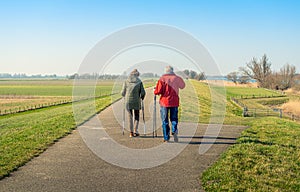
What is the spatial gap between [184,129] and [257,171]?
5.40 meters

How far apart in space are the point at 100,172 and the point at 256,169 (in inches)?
125

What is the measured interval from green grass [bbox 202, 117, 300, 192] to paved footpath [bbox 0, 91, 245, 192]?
305 mm

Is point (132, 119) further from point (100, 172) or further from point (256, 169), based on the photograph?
point (256, 169)

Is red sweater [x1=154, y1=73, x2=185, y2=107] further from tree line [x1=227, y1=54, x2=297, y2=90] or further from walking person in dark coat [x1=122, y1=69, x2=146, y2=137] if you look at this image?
tree line [x1=227, y1=54, x2=297, y2=90]

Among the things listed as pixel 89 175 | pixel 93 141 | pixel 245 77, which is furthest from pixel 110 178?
pixel 245 77

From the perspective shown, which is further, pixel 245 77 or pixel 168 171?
pixel 245 77

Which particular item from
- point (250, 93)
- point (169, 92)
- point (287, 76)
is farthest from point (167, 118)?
point (287, 76)

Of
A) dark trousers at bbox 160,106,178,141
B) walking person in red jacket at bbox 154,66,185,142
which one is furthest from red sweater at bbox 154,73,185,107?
dark trousers at bbox 160,106,178,141

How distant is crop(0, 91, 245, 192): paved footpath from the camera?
527 cm

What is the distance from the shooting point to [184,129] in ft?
38.0

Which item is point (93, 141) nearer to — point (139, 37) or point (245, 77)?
point (139, 37)

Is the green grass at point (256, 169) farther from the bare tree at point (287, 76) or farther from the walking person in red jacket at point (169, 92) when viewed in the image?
the bare tree at point (287, 76)

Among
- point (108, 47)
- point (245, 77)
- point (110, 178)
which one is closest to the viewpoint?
point (110, 178)

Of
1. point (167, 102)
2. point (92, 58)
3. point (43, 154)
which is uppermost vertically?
point (92, 58)
